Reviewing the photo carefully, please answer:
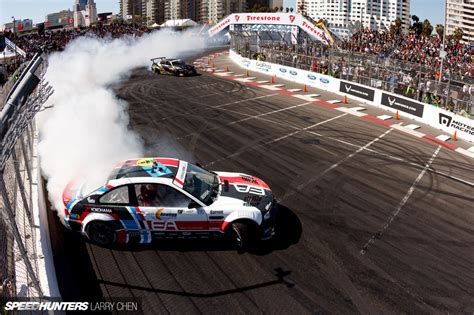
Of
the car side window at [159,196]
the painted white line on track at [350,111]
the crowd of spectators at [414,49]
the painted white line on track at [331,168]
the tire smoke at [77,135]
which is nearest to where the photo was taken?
the car side window at [159,196]

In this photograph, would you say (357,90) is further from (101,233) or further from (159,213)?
(101,233)

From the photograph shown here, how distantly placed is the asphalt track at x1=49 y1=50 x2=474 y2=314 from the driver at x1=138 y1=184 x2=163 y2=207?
3.37 feet

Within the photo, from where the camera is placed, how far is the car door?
8.62 m

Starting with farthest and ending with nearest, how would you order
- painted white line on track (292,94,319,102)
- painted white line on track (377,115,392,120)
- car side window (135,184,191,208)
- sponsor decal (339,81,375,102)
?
1. painted white line on track (292,94,319,102)
2. sponsor decal (339,81,375,102)
3. painted white line on track (377,115,392,120)
4. car side window (135,184,191,208)

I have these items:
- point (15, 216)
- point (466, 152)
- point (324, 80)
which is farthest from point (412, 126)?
point (15, 216)

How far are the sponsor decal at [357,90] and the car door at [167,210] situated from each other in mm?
19449

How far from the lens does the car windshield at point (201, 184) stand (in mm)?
8875

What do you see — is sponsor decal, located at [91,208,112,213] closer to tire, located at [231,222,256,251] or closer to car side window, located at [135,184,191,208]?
car side window, located at [135,184,191,208]

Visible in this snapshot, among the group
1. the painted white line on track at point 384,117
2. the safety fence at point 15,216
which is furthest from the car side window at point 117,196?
the painted white line on track at point 384,117

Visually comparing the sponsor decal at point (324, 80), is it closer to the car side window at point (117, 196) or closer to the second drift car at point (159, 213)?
the second drift car at point (159, 213)

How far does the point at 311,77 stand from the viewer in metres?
31.0

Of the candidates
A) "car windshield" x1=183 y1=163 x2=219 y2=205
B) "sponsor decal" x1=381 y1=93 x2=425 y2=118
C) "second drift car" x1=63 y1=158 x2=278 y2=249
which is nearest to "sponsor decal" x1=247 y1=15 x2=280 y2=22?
"sponsor decal" x1=381 y1=93 x2=425 y2=118

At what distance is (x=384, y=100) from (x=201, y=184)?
18.1m

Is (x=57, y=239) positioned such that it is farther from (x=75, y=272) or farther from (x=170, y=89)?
(x=170, y=89)
